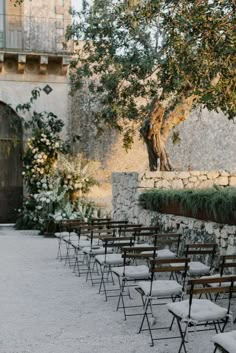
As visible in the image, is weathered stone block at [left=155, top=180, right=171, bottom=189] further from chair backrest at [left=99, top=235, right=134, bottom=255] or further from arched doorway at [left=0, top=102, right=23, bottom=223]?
arched doorway at [left=0, top=102, right=23, bottom=223]

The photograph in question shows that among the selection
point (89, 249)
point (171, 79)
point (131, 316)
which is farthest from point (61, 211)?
point (131, 316)

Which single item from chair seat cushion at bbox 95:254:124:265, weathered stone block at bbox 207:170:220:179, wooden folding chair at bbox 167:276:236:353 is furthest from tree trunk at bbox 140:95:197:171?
wooden folding chair at bbox 167:276:236:353

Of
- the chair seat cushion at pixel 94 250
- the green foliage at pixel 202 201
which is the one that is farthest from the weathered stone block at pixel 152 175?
the chair seat cushion at pixel 94 250

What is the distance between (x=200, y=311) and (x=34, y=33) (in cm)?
1370

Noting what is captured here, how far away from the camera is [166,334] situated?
5.55 meters

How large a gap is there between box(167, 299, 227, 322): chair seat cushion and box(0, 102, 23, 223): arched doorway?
498 inches

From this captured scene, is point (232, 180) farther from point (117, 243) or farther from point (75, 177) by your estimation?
point (117, 243)

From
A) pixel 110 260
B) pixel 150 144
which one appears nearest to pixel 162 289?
pixel 110 260

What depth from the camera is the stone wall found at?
8852 mm

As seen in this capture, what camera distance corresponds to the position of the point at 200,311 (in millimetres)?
4832

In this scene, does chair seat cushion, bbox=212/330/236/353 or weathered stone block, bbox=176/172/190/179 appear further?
weathered stone block, bbox=176/172/190/179

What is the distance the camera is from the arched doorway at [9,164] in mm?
17078

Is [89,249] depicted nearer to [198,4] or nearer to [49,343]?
[49,343]

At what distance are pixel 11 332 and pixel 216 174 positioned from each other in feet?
26.4
